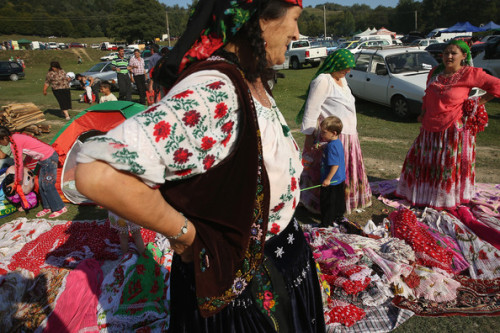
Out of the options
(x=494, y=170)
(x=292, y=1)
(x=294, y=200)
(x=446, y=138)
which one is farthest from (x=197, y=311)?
(x=494, y=170)

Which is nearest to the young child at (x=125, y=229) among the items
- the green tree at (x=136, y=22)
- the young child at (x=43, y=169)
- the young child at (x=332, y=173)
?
the young child at (x=43, y=169)

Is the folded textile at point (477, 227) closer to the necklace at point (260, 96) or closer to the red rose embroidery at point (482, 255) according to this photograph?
the red rose embroidery at point (482, 255)

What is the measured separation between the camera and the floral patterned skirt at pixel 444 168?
4.61 m

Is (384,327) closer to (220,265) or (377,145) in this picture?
(220,265)

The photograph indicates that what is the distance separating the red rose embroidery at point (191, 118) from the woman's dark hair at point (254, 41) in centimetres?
32

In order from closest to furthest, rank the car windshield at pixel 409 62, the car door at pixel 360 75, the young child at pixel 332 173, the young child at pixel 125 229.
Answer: the young child at pixel 125 229 → the young child at pixel 332 173 → the car windshield at pixel 409 62 → the car door at pixel 360 75

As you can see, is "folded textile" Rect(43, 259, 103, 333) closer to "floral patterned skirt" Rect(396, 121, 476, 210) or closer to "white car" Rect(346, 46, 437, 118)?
"floral patterned skirt" Rect(396, 121, 476, 210)

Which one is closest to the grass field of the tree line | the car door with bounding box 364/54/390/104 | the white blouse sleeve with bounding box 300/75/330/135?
the car door with bounding box 364/54/390/104

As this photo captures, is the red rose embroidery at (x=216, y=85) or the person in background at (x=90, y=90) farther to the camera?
the person in background at (x=90, y=90)

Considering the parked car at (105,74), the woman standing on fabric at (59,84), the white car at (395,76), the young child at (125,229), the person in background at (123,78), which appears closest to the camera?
the young child at (125,229)

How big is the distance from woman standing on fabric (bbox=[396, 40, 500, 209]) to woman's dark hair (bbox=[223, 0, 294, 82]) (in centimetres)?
396

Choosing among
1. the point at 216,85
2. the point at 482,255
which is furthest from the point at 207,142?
the point at 482,255

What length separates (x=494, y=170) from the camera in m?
6.19

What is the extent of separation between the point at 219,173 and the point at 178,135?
0.21m
